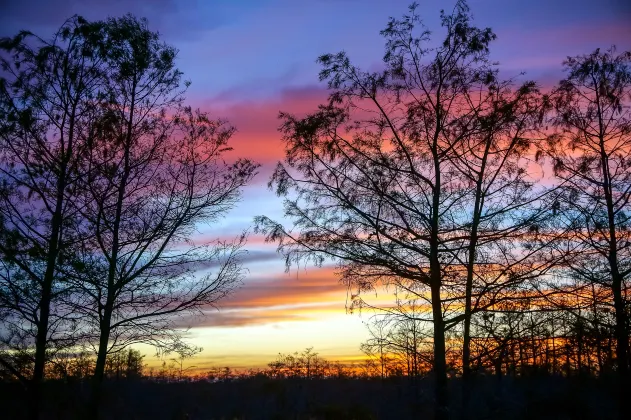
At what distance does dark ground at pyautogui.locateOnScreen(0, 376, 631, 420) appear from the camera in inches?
1143

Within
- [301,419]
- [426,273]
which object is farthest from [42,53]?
[301,419]

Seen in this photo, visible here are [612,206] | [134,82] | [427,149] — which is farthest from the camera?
[612,206]

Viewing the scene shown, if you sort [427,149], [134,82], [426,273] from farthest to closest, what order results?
[134,82], [427,149], [426,273]

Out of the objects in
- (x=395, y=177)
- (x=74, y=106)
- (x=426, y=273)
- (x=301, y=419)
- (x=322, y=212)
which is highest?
(x=74, y=106)

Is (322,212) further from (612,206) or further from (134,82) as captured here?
(612,206)

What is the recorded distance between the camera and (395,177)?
1285 centimetres

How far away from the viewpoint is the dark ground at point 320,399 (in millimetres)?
29031

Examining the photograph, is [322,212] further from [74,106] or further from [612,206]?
[612,206]

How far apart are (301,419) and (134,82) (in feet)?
112

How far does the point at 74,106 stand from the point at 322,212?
20.3 ft

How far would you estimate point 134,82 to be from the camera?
14.3 meters

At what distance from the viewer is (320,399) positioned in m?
59.8

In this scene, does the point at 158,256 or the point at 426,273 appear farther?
the point at 158,256

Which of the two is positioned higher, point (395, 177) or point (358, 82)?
point (358, 82)
